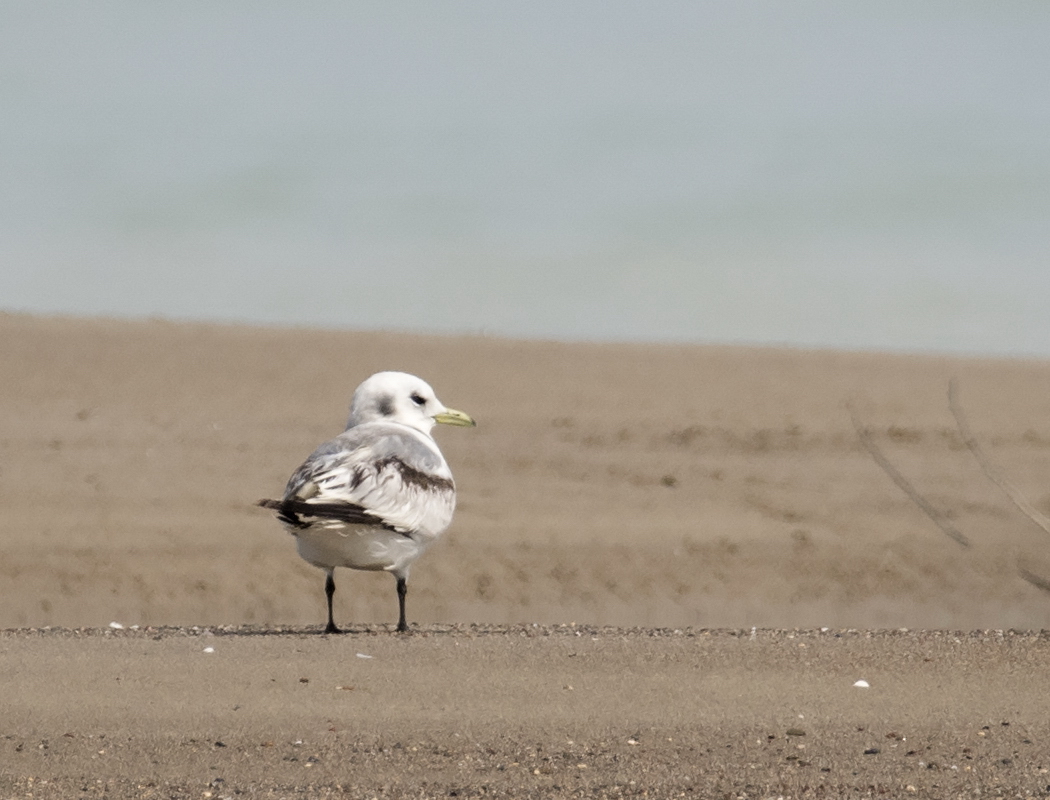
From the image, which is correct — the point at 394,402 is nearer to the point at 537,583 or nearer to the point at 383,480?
the point at 383,480

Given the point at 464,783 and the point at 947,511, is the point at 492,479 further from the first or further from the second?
the point at 464,783

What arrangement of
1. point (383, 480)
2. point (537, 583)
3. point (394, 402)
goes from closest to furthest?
point (383, 480)
point (394, 402)
point (537, 583)

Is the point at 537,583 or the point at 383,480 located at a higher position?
the point at 383,480

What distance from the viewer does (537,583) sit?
13.6 metres

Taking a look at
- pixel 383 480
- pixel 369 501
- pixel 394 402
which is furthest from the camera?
pixel 394 402

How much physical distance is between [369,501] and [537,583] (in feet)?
16.7

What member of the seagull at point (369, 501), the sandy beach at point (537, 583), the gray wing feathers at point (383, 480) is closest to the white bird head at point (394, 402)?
the seagull at point (369, 501)

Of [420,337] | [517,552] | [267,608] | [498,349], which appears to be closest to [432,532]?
[267,608]

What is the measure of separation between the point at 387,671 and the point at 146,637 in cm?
245

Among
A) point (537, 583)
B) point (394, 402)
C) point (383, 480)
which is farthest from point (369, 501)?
point (537, 583)

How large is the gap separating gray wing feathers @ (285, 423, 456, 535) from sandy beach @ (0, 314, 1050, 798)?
69 cm

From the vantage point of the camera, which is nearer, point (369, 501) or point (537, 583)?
point (369, 501)

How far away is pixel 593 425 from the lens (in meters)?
20.3

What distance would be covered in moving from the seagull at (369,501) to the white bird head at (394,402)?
29 cm
